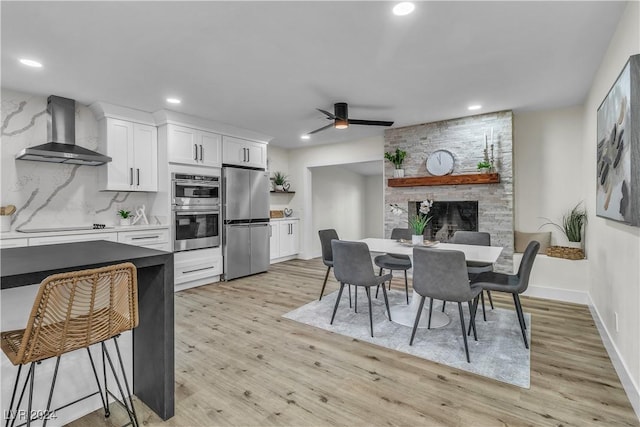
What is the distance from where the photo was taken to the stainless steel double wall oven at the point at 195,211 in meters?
4.41

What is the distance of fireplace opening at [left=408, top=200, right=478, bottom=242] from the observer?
4809 mm

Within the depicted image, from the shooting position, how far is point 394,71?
305 centimetres

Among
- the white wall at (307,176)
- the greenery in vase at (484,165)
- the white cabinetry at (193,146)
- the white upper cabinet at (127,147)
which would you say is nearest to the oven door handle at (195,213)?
the white upper cabinet at (127,147)

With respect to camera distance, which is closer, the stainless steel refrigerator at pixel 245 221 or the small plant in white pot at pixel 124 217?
the small plant in white pot at pixel 124 217

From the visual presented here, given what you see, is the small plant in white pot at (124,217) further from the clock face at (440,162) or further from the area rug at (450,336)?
the clock face at (440,162)

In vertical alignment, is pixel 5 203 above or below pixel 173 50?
below

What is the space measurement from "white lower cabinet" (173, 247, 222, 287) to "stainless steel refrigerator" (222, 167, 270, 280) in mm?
155

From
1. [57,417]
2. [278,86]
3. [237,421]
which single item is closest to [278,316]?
[237,421]

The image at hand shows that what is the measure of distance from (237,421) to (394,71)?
3.07 m

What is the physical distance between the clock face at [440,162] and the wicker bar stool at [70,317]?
4.41m

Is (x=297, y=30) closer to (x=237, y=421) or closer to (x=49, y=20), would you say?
(x=49, y=20)

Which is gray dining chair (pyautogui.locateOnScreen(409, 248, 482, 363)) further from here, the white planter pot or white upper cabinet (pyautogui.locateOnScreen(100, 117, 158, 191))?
white upper cabinet (pyautogui.locateOnScreen(100, 117, 158, 191))

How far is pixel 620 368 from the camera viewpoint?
216 cm

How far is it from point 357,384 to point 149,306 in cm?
142
